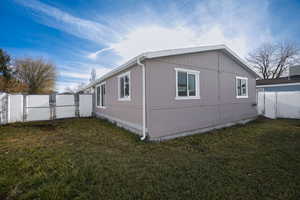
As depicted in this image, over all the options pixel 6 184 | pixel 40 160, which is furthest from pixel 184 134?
pixel 6 184

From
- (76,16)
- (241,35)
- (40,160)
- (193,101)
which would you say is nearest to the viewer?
(40,160)

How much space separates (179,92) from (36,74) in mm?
21021

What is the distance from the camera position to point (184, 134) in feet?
19.2

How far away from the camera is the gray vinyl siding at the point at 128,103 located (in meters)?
5.43

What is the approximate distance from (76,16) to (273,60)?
2995 centimetres

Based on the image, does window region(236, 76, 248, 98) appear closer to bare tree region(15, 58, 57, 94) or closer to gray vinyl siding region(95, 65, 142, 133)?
gray vinyl siding region(95, 65, 142, 133)

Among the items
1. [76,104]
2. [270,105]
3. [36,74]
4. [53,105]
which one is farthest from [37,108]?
[270,105]

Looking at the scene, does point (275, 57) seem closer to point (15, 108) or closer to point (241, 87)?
point (241, 87)

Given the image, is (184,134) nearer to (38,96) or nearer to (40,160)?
(40,160)

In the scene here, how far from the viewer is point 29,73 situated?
58.9ft

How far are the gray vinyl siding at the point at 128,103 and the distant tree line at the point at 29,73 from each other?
13.4m

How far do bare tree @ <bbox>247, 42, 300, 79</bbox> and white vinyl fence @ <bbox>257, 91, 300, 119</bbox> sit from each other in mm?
15908

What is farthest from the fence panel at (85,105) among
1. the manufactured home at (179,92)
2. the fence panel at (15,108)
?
the manufactured home at (179,92)

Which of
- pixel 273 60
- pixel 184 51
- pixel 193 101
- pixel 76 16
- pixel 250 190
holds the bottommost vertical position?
pixel 250 190
